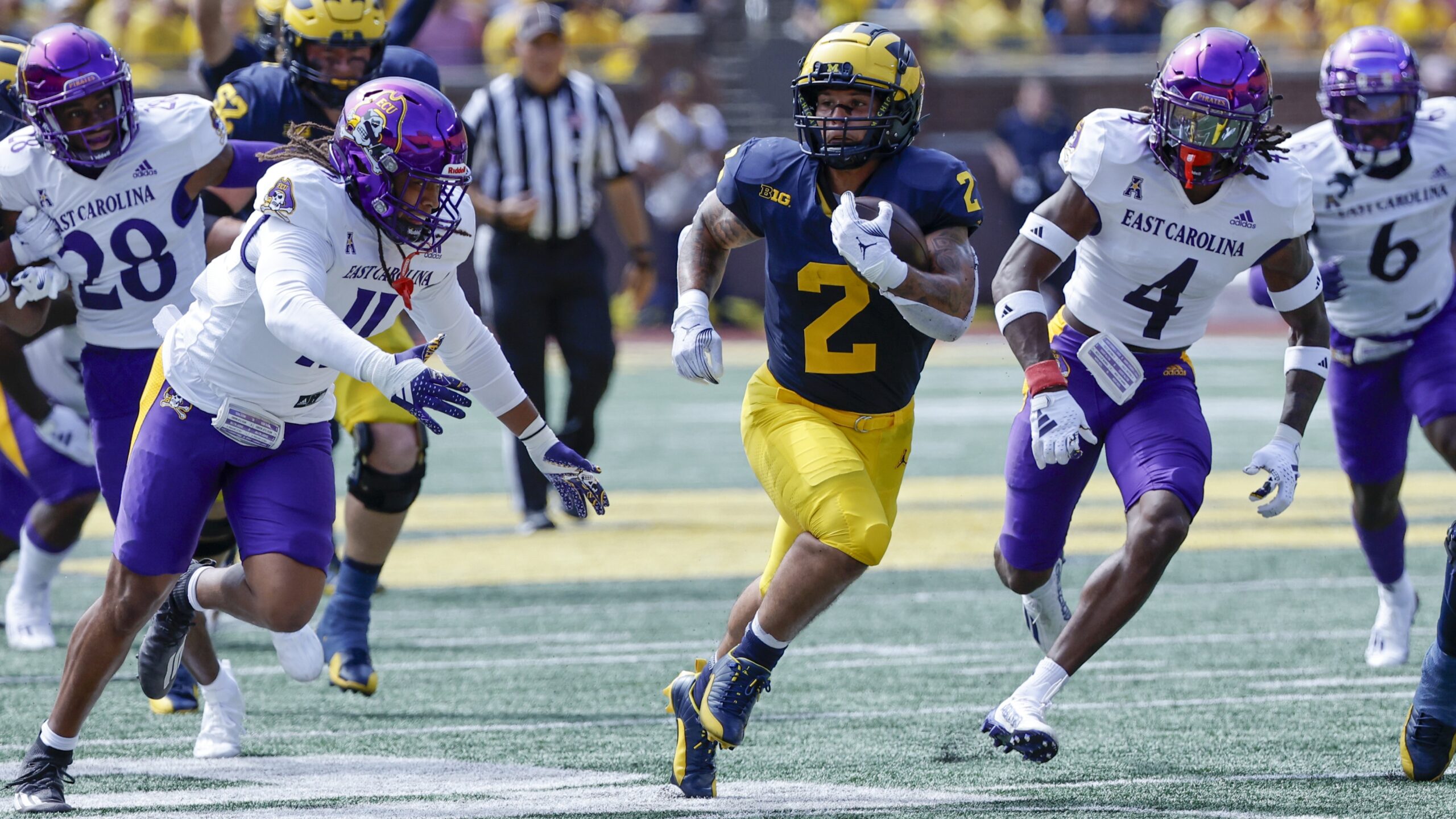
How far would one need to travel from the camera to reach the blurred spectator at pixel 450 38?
→ 17.4 meters

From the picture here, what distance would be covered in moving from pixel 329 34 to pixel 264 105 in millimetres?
308

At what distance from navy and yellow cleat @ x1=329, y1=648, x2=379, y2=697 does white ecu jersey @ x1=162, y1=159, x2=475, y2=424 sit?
1262 mm

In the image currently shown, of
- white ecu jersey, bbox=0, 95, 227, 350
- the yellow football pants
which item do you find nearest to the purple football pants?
the yellow football pants

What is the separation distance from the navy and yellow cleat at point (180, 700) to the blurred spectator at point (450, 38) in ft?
42.9

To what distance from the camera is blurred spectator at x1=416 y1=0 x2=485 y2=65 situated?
17.4 m

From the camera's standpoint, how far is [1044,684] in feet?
12.7

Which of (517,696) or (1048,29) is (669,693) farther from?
(1048,29)

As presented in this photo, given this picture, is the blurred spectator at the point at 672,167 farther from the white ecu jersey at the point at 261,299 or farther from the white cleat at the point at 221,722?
the white ecu jersey at the point at 261,299

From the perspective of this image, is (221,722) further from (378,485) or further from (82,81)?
(82,81)

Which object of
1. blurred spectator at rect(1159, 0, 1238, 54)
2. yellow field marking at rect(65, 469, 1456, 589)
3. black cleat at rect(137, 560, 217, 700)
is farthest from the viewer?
blurred spectator at rect(1159, 0, 1238, 54)

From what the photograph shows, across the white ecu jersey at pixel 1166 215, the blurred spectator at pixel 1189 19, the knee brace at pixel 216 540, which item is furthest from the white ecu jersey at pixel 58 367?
the blurred spectator at pixel 1189 19

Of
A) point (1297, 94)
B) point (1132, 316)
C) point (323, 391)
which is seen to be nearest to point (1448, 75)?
point (1297, 94)

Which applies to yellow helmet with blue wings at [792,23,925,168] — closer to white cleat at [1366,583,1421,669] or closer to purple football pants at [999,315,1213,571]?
purple football pants at [999,315,1213,571]

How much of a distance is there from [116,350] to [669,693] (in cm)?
155
